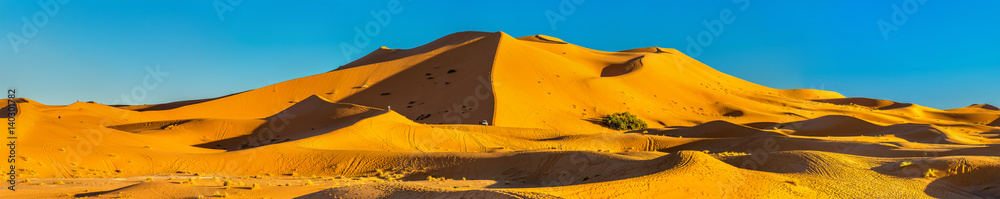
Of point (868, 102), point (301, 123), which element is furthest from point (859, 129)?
point (868, 102)

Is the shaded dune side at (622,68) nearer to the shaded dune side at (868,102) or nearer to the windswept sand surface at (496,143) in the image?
the windswept sand surface at (496,143)

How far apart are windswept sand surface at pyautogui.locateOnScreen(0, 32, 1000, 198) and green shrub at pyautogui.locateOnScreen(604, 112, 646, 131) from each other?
1.09m

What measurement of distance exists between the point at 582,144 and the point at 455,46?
118 ft

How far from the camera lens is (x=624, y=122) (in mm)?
44844

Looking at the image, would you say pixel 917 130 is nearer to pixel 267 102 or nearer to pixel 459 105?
pixel 459 105

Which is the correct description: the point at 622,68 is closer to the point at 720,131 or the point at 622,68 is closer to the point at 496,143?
the point at 720,131

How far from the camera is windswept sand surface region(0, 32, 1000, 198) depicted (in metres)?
14.5

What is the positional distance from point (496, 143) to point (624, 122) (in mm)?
17425

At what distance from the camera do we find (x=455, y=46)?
210ft

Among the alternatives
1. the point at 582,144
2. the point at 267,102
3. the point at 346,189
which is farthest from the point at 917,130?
the point at 267,102

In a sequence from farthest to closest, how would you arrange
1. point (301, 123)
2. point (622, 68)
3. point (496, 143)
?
point (622, 68), point (301, 123), point (496, 143)

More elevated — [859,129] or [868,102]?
[868,102]

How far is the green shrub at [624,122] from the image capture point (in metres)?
44.3

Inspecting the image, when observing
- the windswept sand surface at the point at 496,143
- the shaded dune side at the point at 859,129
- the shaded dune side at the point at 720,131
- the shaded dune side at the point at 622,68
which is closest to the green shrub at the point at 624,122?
the windswept sand surface at the point at 496,143
